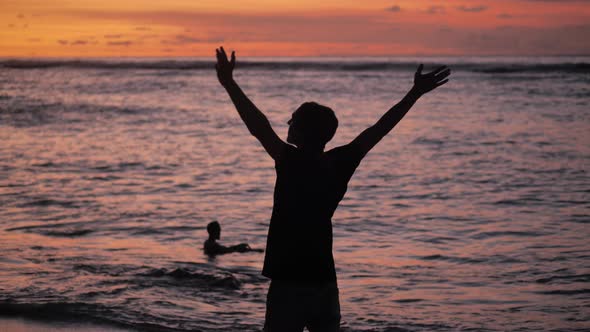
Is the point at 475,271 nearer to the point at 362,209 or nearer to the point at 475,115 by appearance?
the point at 362,209

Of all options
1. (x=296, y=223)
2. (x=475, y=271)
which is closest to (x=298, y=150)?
(x=296, y=223)

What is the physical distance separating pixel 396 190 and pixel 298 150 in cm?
1517

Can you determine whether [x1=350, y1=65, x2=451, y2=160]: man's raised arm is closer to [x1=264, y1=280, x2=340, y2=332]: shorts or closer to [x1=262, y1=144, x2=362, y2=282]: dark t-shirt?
[x1=262, y1=144, x2=362, y2=282]: dark t-shirt

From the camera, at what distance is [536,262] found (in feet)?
37.2

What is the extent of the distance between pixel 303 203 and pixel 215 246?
8399 mm

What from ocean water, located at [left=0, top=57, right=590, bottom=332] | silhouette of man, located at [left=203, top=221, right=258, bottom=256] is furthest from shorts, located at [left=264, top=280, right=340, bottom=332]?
silhouette of man, located at [left=203, top=221, right=258, bottom=256]

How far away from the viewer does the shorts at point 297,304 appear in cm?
367

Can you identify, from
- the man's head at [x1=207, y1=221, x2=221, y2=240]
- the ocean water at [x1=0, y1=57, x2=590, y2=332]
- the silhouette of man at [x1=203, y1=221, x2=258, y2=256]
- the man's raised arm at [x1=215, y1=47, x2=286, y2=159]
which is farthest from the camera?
the man's head at [x1=207, y1=221, x2=221, y2=240]

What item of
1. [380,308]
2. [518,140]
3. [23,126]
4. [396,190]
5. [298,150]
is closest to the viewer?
[298,150]

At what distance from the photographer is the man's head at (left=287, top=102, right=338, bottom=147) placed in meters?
3.56

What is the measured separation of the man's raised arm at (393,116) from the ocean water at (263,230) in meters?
4.55

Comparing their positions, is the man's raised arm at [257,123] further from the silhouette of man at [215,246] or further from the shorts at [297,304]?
the silhouette of man at [215,246]

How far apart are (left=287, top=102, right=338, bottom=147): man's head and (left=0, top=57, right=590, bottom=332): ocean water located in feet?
14.9

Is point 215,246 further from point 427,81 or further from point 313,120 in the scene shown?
point 313,120
